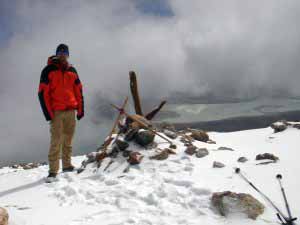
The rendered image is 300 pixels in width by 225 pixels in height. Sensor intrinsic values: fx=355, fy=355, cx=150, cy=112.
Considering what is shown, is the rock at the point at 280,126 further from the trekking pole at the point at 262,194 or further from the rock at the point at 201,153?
the trekking pole at the point at 262,194

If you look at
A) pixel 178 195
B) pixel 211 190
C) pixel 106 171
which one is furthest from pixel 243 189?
pixel 106 171

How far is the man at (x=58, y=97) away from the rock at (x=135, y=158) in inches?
74.2

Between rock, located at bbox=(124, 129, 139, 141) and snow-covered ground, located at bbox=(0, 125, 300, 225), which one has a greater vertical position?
rock, located at bbox=(124, 129, 139, 141)

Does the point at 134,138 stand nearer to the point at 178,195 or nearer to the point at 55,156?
the point at 55,156

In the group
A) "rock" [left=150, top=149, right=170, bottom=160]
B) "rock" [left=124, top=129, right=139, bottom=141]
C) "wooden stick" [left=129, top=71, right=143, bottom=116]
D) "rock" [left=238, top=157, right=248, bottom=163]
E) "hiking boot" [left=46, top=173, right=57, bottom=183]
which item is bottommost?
"hiking boot" [left=46, top=173, right=57, bottom=183]

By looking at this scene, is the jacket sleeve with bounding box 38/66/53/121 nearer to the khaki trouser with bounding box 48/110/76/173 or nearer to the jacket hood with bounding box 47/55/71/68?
the jacket hood with bounding box 47/55/71/68

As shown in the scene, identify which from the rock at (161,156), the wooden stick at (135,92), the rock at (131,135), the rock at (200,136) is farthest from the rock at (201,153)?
the wooden stick at (135,92)

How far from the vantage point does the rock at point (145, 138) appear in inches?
434

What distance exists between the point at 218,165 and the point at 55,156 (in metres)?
4.39

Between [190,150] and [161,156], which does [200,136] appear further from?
[161,156]

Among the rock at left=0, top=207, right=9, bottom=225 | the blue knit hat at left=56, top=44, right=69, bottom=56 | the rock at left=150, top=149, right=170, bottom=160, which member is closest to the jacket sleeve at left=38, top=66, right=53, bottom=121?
the blue knit hat at left=56, top=44, right=69, bottom=56

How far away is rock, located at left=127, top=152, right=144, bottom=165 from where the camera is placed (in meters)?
10.0

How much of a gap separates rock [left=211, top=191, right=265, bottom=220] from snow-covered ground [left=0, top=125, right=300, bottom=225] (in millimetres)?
125

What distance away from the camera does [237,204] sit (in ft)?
21.2
